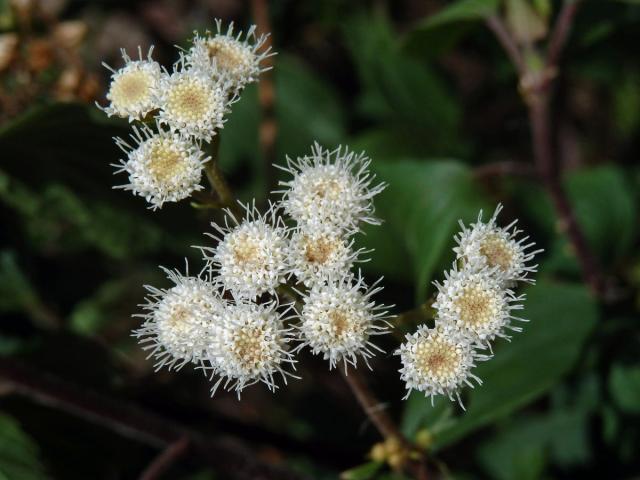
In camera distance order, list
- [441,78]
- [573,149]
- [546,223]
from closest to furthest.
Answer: [546,223]
[441,78]
[573,149]

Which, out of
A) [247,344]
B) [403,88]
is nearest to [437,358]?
[247,344]

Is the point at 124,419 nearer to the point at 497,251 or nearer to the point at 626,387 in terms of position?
the point at 497,251

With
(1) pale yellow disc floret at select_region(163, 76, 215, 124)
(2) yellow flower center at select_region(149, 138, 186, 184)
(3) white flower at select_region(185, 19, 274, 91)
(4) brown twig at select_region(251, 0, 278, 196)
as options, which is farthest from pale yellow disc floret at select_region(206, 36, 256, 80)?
(4) brown twig at select_region(251, 0, 278, 196)

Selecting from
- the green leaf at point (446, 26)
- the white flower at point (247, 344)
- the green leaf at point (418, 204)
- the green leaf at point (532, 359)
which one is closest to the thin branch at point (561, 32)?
the green leaf at point (446, 26)

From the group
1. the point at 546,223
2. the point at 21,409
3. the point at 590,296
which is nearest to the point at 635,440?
the point at 590,296

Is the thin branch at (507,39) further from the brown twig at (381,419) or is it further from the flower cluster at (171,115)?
the brown twig at (381,419)

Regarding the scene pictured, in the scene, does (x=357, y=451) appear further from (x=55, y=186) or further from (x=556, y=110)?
(x=556, y=110)
